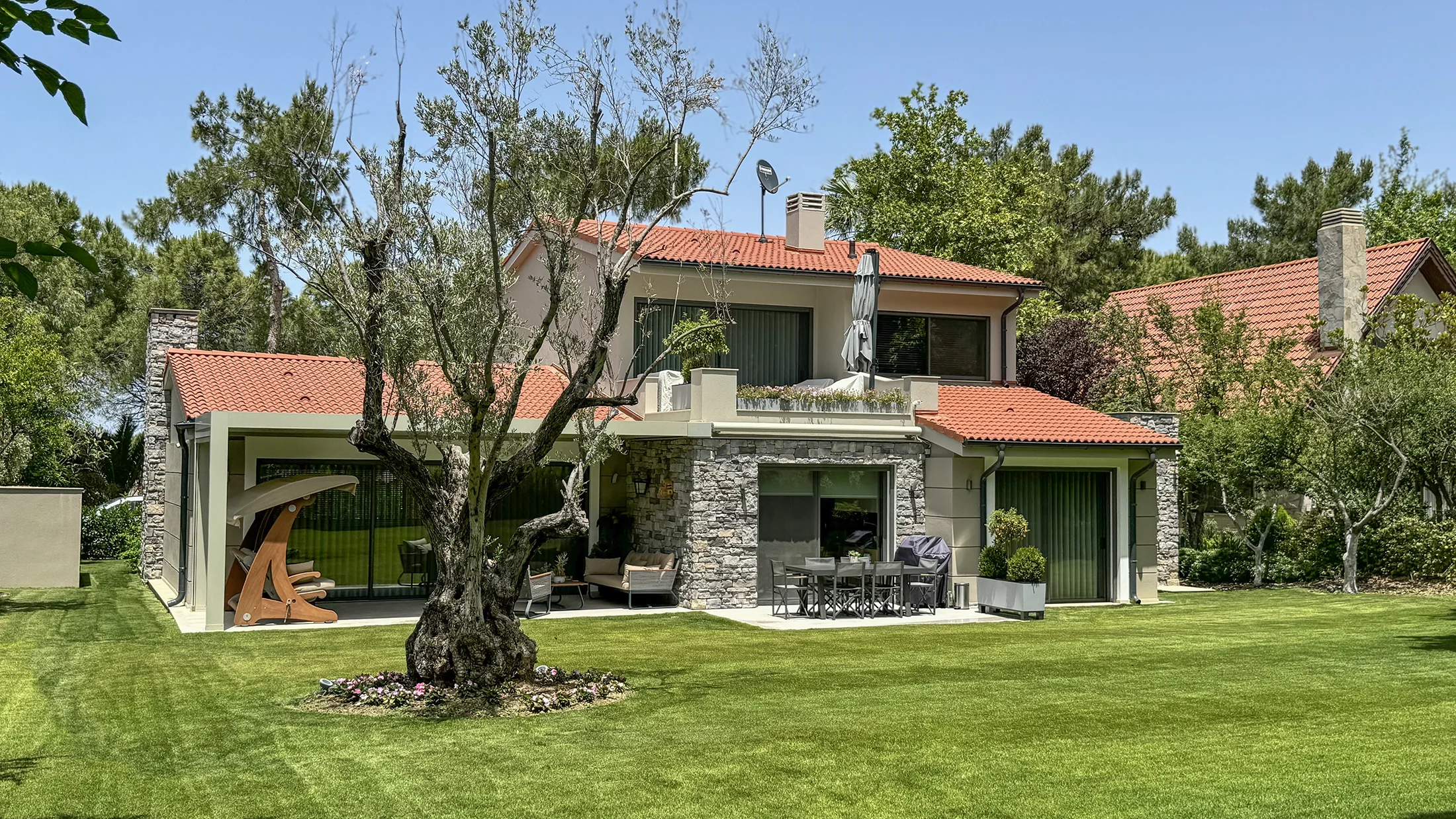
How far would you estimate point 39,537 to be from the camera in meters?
20.8

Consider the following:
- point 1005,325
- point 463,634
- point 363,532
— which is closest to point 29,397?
point 363,532

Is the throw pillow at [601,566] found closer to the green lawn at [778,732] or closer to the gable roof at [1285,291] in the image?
the green lawn at [778,732]

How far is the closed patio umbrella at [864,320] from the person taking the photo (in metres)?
20.7

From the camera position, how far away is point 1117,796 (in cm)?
776

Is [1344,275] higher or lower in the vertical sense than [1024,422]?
higher

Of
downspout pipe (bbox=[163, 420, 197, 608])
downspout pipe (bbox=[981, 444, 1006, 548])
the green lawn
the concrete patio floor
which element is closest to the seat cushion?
the concrete patio floor

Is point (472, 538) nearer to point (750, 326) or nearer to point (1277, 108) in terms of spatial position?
point (750, 326)

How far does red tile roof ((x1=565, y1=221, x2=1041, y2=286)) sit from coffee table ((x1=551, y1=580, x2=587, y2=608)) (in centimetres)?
525

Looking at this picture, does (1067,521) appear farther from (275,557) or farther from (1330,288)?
(275,557)

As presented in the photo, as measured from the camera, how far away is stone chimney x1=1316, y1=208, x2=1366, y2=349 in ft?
86.3

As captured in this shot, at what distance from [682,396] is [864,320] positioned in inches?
139

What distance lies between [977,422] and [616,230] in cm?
1044

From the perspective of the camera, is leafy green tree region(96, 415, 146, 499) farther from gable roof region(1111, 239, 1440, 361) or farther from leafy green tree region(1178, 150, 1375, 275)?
leafy green tree region(1178, 150, 1375, 275)

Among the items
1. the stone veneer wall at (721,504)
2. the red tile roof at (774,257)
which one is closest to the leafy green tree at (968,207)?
the red tile roof at (774,257)
